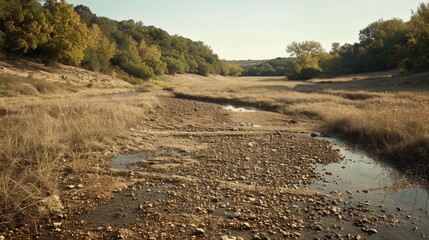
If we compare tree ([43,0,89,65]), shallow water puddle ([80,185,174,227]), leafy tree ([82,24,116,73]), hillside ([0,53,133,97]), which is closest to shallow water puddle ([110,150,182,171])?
shallow water puddle ([80,185,174,227])

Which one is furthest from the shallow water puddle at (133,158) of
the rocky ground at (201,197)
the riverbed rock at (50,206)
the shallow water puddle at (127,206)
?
the riverbed rock at (50,206)

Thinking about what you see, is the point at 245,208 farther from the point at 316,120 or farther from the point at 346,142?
the point at 316,120

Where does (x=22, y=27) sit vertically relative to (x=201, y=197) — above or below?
above

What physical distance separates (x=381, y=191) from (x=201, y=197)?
4.65 meters

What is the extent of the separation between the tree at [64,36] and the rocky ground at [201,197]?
41.6m

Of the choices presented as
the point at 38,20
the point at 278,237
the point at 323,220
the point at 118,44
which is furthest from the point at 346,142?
the point at 118,44

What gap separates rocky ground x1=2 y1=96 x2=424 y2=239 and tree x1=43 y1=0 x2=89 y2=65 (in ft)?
136

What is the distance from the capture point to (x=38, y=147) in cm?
914

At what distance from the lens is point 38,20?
44438mm

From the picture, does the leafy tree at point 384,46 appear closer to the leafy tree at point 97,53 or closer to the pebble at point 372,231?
the leafy tree at point 97,53

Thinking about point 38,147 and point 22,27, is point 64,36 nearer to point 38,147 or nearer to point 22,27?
point 22,27

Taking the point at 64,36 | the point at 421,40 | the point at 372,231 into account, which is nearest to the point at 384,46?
the point at 421,40

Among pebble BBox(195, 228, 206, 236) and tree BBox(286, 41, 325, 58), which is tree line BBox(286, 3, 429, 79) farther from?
pebble BBox(195, 228, 206, 236)

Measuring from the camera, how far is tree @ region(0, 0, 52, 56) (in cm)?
4188
